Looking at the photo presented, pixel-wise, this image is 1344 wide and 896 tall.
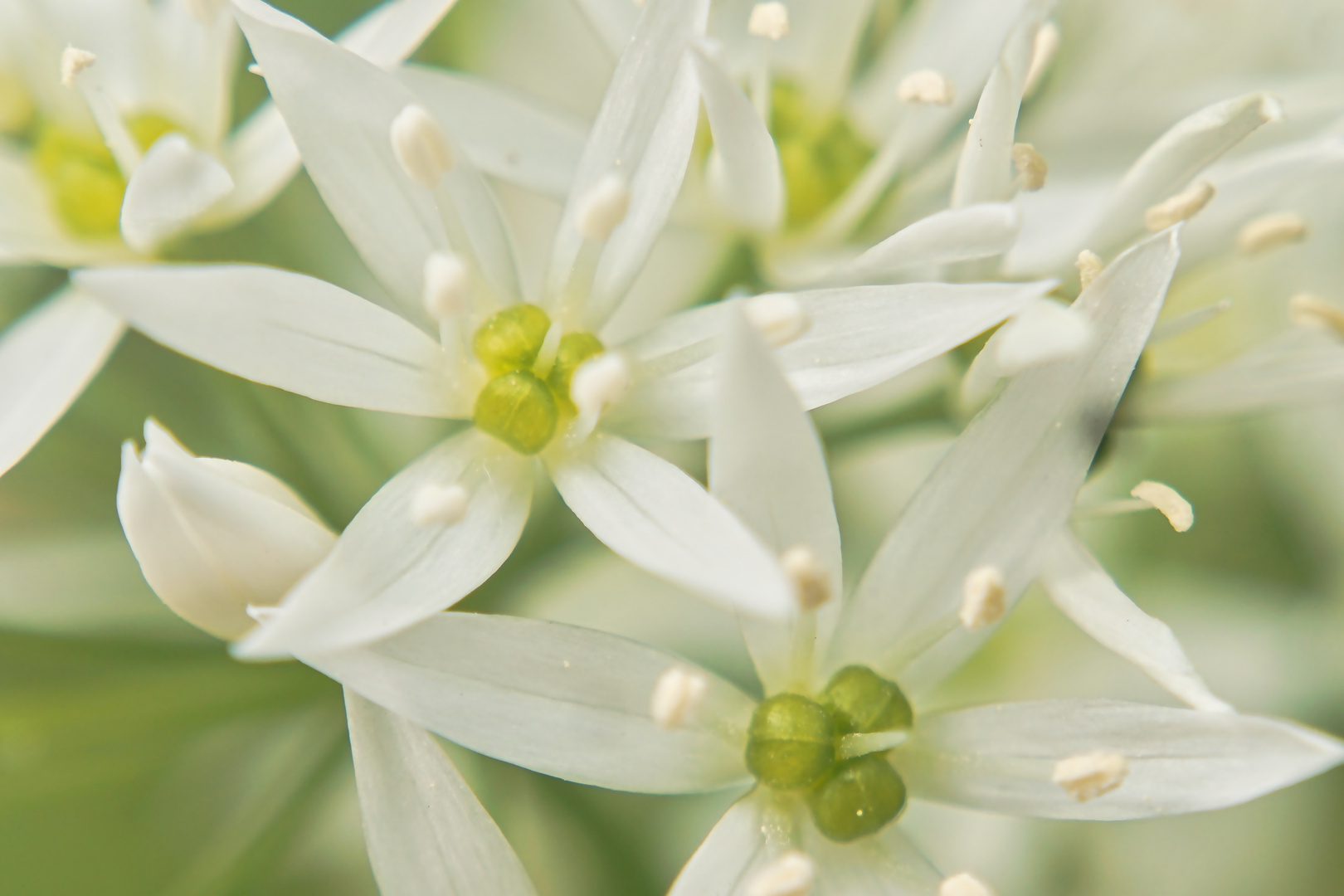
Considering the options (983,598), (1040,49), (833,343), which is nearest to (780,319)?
(833,343)

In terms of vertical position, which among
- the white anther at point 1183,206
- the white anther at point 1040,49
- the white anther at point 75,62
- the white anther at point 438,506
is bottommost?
the white anther at point 438,506

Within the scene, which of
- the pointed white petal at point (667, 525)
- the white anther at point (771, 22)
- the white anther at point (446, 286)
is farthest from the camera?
the white anther at point (771, 22)

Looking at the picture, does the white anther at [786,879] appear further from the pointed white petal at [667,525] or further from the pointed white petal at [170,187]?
the pointed white petal at [170,187]

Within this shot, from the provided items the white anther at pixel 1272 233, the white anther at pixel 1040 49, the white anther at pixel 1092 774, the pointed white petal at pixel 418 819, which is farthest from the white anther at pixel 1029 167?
the pointed white petal at pixel 418 819

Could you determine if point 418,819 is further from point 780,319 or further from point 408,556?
point 780,319

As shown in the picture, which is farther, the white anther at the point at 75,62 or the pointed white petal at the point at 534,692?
the white anther at the point at 75,62

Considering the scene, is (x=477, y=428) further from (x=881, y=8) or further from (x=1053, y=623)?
(x=1053, y=623)

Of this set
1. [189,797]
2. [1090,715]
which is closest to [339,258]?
[189,797]
